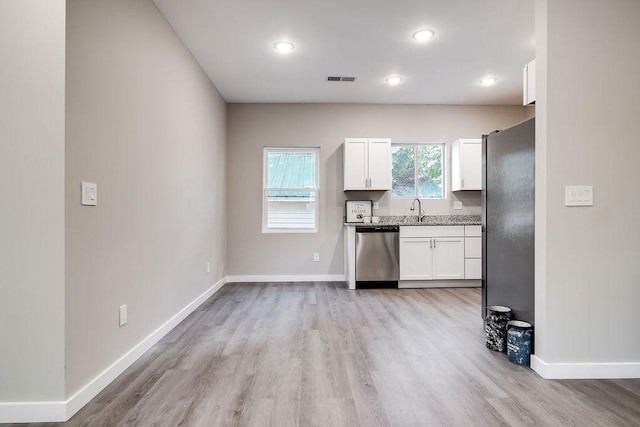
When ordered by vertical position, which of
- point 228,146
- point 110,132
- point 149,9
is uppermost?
point 149,9

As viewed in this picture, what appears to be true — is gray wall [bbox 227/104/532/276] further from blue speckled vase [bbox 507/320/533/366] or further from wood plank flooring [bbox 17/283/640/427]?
blue speckled vase [bbox 507/320/533/366]

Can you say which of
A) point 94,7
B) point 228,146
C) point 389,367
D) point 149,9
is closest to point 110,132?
point 94,7

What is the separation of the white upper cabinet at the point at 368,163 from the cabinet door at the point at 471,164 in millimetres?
1085

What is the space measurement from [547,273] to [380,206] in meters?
3.09

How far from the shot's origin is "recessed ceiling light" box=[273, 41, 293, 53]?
10.7 ft

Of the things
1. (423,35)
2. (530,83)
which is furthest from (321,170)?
(530,83)

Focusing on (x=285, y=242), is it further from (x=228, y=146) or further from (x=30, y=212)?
(x=30, y=212)

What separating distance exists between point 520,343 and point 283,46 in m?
3.16

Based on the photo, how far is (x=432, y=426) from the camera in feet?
5.21

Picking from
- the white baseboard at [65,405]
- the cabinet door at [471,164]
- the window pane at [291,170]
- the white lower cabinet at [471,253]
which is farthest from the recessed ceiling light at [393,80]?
the white baseboard at [65,405]

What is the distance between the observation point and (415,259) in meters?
4.61

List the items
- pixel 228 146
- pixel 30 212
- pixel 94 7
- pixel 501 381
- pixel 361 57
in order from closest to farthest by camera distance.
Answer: pixel 30 212, pixel 94 7, pixel 501 381, pixel 361 57, pixel 228 146

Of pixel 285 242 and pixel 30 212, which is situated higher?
pixel 30 212

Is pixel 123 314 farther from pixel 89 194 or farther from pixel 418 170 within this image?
pixel 418 170
